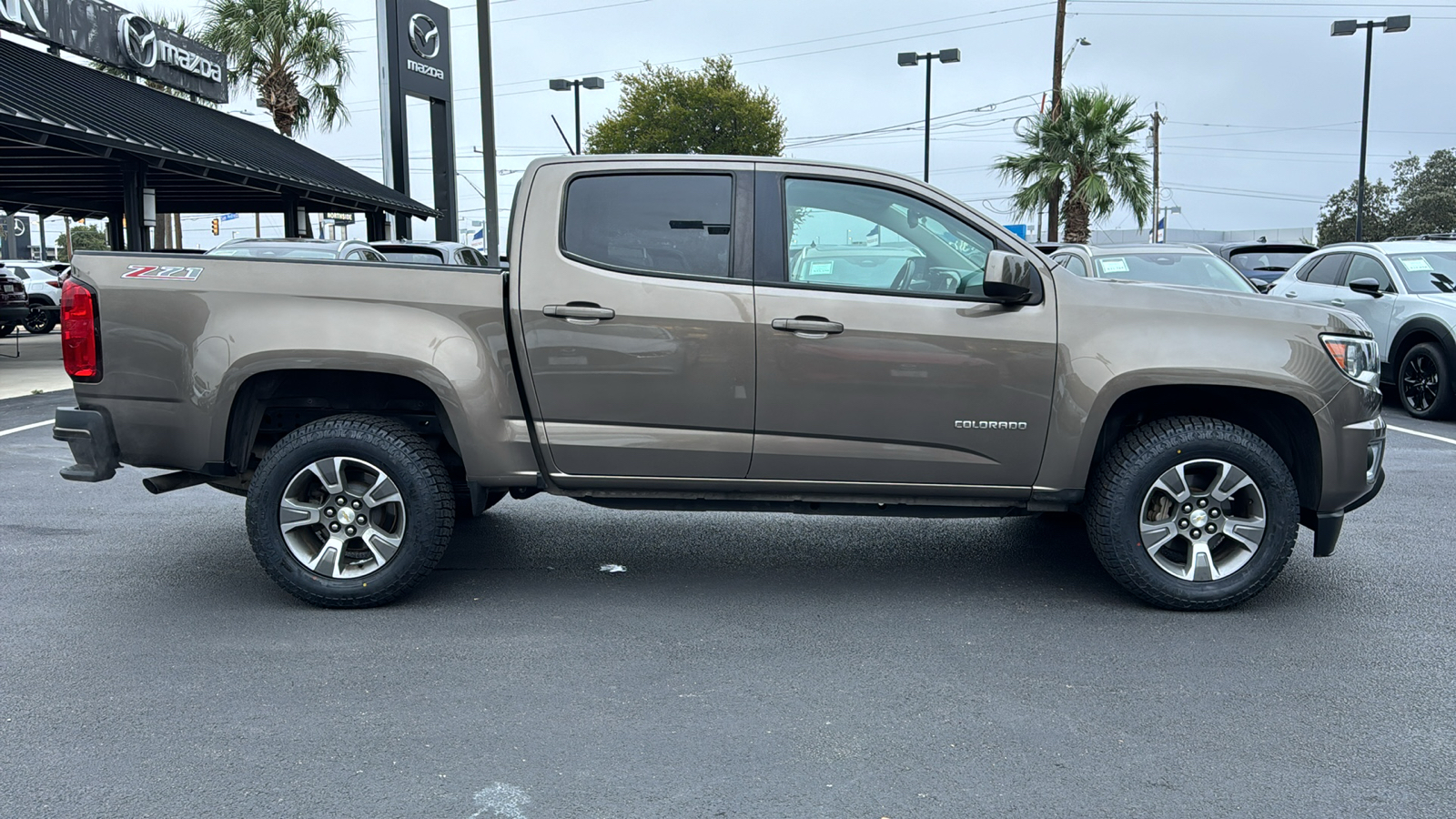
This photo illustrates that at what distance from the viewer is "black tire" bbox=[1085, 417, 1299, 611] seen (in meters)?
4.79

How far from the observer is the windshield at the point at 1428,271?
11.3m

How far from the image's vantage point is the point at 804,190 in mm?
4949

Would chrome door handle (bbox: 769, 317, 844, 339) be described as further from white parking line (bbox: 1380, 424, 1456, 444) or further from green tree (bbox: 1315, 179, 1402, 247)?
green tree (bbox: 1315, 179, 1402, 247)

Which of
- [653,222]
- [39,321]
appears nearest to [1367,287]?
[653,222]

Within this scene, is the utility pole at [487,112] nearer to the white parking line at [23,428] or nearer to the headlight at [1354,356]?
the white parking line at [23,428]

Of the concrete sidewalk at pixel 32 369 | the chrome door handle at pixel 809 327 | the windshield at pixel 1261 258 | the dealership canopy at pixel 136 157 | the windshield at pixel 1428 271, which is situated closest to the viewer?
the chrome door handle at pixel 809 327

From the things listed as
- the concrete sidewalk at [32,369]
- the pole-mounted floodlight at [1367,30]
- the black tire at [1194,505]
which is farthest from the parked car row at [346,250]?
the pole-mounted floodlight at [1367,30]

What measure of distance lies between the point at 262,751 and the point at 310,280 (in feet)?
6.84

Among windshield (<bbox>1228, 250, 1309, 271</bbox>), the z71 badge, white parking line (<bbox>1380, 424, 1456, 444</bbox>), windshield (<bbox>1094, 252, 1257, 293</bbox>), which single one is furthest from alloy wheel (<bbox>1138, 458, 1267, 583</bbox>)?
windshield (<bbox>1228, 250, 1309, 271</bbox>)

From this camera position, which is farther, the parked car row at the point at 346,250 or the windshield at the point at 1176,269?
the parked car row at the point at 346,250

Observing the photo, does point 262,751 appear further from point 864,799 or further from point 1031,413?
point 1031,413

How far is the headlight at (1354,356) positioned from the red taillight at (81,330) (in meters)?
5.17

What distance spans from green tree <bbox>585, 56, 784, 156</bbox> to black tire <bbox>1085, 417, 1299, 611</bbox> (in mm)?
47053

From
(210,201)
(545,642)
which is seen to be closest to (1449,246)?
(545,642)
